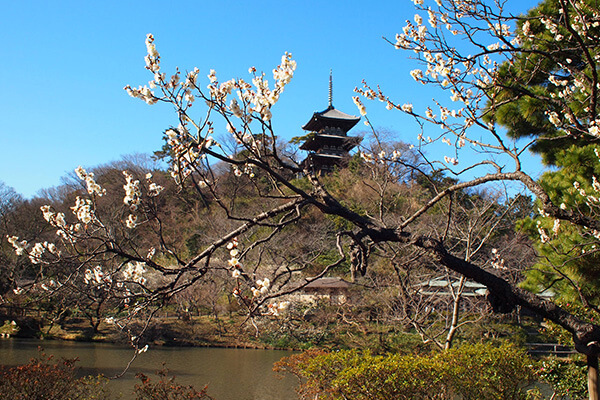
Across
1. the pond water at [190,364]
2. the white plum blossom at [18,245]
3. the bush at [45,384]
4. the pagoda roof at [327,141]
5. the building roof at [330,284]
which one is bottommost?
the pond water at [190,364]

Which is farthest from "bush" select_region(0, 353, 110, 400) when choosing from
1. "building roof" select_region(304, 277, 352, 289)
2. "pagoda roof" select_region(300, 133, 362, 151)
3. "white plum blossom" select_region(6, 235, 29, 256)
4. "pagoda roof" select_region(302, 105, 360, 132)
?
"pagoda roof" select_region(302, 105, 360, 132)

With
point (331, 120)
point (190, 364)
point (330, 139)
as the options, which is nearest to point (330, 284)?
point (190, 364)

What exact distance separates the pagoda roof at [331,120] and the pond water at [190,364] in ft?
53.3

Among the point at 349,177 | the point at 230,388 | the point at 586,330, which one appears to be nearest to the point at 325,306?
the point at 230,388

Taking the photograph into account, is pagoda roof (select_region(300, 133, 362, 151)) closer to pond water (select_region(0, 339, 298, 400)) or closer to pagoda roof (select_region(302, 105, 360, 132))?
pagoda roof (select_region(302, 105, 360, 132))

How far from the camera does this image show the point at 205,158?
217 centimetres

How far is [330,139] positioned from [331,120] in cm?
124

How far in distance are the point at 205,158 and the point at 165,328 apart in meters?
15.1

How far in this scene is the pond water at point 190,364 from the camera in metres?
8.98

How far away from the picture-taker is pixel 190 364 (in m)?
11.7

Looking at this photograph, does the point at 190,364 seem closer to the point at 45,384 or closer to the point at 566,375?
the point at 45,384

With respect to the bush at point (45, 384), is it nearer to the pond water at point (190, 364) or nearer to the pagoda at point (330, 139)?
the pond water at point (190, 364)

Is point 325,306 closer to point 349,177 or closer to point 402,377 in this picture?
point 349,177

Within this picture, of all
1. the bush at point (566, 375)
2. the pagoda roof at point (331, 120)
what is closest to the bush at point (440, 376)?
the bush at point (566, 375)
